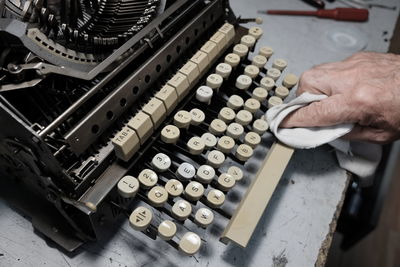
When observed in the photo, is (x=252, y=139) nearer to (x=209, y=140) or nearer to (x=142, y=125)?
(x=209, y=140)

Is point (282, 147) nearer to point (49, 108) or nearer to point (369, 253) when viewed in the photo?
point (49, 108)

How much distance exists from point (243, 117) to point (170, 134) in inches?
10.1

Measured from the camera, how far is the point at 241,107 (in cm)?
126

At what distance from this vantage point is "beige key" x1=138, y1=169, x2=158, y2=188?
979mm

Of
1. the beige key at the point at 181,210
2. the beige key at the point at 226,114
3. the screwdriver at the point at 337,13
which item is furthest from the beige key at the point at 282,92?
the screwdriver at the point at 337,13

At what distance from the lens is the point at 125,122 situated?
1050 mm

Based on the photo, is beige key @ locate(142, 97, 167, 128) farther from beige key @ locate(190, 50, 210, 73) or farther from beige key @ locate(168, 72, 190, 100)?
beige key @ locate(190, 50, 210, 73)

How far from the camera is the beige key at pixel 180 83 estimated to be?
3.70 feet

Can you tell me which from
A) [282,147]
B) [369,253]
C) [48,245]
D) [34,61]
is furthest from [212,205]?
[369,253]

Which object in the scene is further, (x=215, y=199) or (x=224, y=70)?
(x=224, y=70)

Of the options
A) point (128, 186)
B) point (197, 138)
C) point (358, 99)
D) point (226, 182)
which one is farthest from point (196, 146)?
point (358, 99)

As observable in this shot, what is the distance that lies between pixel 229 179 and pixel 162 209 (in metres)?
0.21

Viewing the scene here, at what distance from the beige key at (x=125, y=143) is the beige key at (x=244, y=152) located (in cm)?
32

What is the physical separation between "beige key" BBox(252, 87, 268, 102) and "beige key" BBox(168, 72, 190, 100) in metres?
0.25
